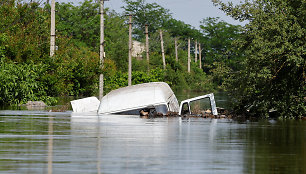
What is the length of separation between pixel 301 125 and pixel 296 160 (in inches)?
520

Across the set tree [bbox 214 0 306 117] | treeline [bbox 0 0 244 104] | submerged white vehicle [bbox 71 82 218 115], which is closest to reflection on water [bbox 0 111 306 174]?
tree [bbox 214 0 306 117]

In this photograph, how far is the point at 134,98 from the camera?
33.5m

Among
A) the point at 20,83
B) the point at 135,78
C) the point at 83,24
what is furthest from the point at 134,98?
the point at 83,24

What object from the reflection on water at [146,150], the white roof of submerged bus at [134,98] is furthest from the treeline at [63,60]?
the reflection on water at [146,150]

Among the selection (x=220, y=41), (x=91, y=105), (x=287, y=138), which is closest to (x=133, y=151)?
(x=287, y=138)

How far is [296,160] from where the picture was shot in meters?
14.0

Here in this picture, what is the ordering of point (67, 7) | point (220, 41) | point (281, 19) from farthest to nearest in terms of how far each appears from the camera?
point (220, 41) → point (67, 7) → point (281, 19)

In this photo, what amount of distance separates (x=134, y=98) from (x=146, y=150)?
18165 millimetres

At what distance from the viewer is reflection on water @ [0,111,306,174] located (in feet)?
40.3

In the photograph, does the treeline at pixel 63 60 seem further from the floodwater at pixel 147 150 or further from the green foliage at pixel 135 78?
the floodwater at pixel 147 150

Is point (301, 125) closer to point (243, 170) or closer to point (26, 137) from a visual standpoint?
point (26, 137)

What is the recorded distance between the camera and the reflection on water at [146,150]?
12.3 metres

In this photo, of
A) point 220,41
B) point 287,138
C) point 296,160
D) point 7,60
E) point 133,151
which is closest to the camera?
point 296,160

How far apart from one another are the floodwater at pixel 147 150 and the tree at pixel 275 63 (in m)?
7.10
